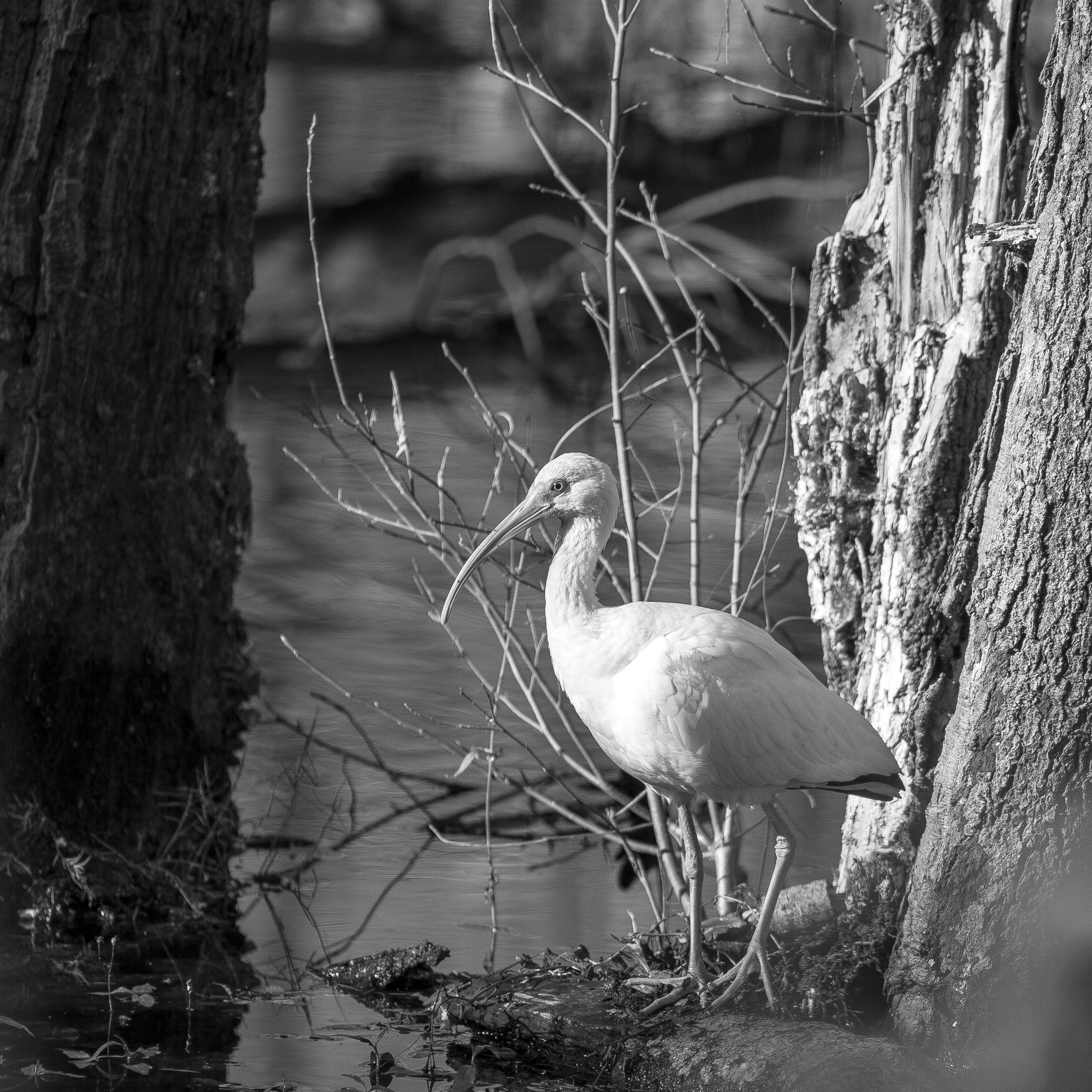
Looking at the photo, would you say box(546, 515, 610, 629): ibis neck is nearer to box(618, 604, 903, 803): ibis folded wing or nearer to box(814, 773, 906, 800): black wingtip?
box(618, 604, 903, 803): ibis folded wing

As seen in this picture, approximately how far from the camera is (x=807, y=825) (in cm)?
659

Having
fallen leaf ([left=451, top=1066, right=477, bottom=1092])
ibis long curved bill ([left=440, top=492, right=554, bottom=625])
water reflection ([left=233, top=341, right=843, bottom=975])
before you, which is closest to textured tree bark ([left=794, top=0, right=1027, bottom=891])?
ibis long curved bill ([left=440, top=492, right=554, bottom=625])

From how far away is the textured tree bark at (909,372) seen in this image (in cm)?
425

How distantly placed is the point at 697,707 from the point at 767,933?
73cm

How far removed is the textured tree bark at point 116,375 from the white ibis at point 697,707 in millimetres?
1721

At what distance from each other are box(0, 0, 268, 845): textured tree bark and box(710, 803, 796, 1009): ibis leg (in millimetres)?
2275

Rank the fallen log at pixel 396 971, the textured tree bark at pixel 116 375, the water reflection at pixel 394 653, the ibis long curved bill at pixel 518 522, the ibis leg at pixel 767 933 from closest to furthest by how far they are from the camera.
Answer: the ibis leg at pixel 767 933 < the ibis long curved bill at pixel 518 522 < the fallen log at pixel 396 971 < the textured tree bark at pixel 116 375 < the water reflection at pixel 394 653

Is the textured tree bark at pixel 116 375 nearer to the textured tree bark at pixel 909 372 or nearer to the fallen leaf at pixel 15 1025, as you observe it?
the fallen leaf at pixel 15 1025

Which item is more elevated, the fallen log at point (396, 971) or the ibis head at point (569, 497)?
the ibis head at point (569, 497)

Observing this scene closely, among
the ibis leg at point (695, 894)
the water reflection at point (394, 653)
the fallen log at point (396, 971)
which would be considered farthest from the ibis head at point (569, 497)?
the water reflection at point (394, 653)

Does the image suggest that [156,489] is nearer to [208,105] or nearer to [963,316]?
[208,105]

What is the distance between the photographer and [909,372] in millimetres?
4359

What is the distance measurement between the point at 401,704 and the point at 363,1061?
345 centimetres

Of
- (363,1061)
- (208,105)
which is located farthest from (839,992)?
(208,105)
